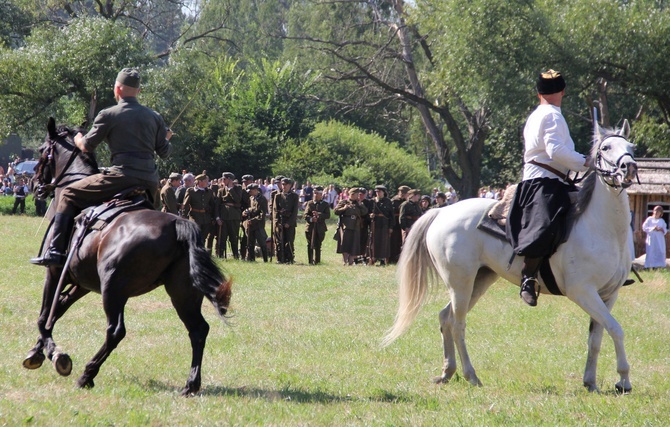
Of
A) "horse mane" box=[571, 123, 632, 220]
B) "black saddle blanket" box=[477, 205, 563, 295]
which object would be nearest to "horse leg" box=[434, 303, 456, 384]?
"black saddle blanket" box=[477, 205, 563, 295]

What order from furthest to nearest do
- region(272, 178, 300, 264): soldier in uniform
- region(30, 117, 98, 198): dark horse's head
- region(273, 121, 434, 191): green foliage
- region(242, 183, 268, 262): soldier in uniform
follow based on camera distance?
1. region(273, 121, 434, 191): green foliage
2. region(272, 178, 300, 264): soldier in uniform
3. region(242, 183, 268, 262): soldier in uniform
4. region(30, 117, 98, 198): dark horse's head

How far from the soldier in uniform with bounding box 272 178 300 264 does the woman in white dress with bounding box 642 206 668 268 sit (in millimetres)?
8693

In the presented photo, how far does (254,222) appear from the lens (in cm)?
2248

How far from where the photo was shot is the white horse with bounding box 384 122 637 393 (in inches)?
313

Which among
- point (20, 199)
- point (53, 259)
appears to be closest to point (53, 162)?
point (53, 259)

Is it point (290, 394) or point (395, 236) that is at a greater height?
point (290, 394)

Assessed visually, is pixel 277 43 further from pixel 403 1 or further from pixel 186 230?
pixel 186 230

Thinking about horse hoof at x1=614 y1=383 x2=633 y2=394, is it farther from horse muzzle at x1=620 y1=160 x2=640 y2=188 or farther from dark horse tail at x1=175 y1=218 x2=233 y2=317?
dark horse tail at x1=175 y1=218 x2=233 y2=317

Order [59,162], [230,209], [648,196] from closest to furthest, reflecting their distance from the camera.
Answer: [59,162], [230,209], [648,196]

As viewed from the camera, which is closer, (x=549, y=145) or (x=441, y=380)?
(x=549, y=145)

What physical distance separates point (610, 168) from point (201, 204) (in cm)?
1491

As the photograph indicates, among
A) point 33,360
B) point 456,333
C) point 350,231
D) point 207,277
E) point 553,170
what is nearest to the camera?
point 207,277

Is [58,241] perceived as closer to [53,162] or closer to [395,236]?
[53,162]

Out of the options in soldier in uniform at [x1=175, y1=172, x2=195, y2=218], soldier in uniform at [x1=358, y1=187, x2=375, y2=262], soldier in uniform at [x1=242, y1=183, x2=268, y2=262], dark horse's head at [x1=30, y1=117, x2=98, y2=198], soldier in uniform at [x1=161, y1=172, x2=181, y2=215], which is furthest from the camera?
soldier in uniform at [x1=358, y1=187, x2=375, y2=262]
